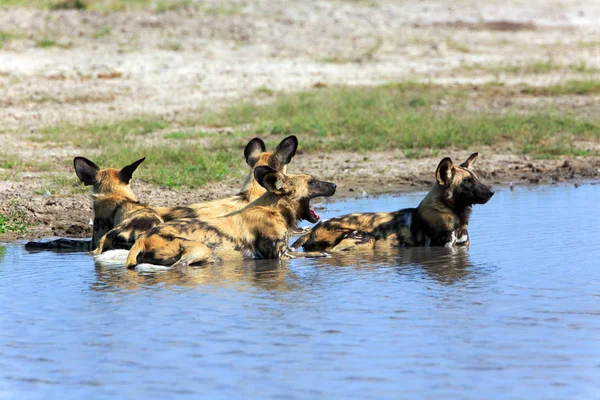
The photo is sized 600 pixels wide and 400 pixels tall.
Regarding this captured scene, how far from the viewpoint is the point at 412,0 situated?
22.0 meters

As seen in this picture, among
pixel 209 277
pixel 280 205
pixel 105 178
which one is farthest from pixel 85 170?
pixel 209 277

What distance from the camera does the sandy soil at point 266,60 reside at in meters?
11.4

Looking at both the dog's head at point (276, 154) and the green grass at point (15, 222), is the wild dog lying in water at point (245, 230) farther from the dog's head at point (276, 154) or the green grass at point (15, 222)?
the green grass at point (15, 222)

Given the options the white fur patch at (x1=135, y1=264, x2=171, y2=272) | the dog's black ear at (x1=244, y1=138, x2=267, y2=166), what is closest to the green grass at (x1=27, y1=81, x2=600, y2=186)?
the dog's black ear at (x1=244, y1=138, x2=267, y2=166)

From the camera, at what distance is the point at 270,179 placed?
7484 millimetres

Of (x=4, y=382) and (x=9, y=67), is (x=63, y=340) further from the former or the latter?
(x=9, y=67)

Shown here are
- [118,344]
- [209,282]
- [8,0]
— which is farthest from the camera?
[8,0]

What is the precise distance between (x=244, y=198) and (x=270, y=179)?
2.26 feet

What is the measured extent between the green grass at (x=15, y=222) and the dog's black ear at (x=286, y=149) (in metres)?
2.32

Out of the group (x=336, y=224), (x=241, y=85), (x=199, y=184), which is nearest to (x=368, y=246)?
(x=336, y=224)

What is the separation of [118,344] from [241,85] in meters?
11.0

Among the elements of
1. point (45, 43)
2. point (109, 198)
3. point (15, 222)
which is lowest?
point (15, 222)

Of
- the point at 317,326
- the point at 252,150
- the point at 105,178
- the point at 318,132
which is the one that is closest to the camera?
the point at 317,326

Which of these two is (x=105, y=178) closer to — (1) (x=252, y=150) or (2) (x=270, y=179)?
(1) (x=252, y=150)
